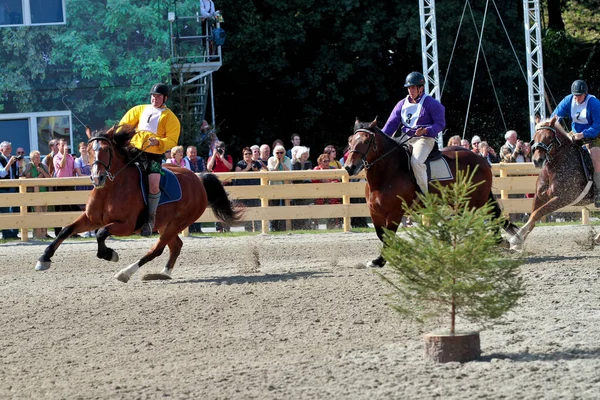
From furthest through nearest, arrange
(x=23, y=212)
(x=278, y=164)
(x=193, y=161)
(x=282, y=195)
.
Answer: (x=278, y=164) → (x=282, y=195) → (x=193, y=161) → (x=23, y=212)

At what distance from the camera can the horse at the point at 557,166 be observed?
45.2 ft

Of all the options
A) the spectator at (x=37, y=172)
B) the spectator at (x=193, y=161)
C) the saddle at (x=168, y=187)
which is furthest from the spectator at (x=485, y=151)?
the saddle at (x=168, y=187)

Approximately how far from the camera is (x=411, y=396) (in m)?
6.48

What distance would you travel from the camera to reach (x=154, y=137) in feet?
41.8

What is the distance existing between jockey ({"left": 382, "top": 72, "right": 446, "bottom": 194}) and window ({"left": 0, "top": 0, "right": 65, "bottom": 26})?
14.0m

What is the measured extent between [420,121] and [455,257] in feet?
21.2

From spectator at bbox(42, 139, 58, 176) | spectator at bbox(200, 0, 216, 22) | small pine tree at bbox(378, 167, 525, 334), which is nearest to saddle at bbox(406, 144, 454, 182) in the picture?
small pine tree at bbox(378, 167, 525, 334)

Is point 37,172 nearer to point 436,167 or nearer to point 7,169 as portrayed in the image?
point 7,169

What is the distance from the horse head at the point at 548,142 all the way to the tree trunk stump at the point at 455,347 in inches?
270

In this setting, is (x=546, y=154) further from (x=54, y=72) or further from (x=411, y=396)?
(x=54, y=72)

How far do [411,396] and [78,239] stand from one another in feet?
45.3

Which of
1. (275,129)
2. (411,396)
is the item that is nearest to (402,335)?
(411,396)

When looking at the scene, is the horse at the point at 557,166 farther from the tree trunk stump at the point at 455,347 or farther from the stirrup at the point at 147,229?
the tree trunk stump at the point at 455,347

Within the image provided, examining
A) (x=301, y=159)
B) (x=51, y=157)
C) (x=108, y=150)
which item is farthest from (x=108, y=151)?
(x=301, y=159)
